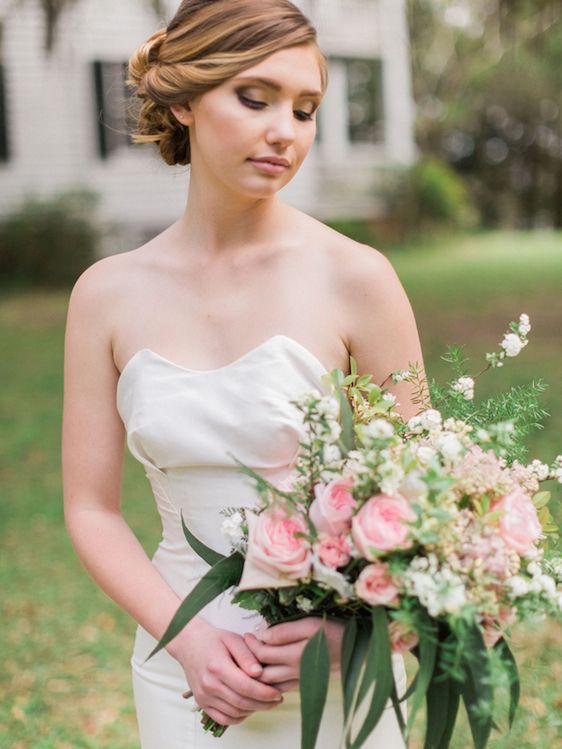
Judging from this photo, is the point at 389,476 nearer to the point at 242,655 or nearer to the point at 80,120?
the point at 242,655

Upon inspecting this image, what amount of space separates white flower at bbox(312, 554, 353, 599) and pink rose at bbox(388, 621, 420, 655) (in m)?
0.09

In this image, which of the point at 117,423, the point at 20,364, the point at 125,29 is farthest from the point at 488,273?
the point at 117,423

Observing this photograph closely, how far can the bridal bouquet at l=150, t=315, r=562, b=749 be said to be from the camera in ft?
5.76

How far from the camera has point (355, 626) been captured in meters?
1.88

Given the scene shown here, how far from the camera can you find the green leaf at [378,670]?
1775 mm

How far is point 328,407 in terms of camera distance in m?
1.86

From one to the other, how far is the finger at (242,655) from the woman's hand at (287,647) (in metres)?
0.01

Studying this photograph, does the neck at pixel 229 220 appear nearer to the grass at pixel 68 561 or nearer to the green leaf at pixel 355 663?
the grass at pixel 68 561

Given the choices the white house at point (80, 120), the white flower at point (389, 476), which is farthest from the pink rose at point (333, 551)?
the white house at point (80, 120)

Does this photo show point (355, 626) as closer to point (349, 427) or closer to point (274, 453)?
point (349, 427)

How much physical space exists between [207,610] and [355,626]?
1.91 feet

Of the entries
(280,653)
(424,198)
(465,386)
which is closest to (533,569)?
(465,386)

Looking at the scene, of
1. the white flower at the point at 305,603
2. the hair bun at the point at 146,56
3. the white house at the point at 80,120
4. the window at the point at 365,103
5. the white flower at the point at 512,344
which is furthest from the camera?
the window at the point at 365,103

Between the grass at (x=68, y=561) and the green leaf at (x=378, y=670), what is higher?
the green leaf at (x=378, y=670)
